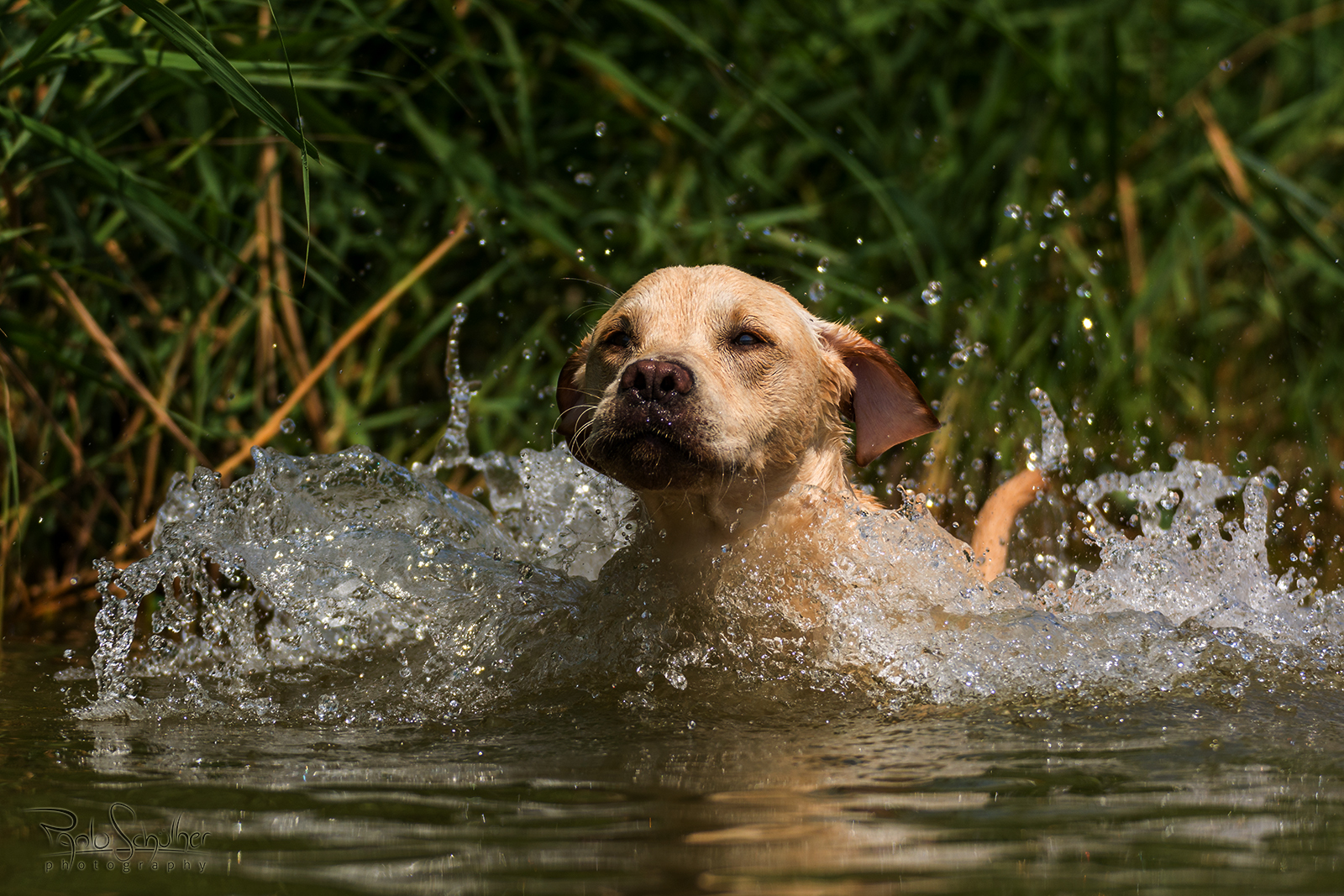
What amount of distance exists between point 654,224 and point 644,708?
2.72 metres

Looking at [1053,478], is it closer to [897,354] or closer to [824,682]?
[897,354]

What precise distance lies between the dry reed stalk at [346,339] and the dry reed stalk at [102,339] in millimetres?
194

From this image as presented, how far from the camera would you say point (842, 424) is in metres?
3.76

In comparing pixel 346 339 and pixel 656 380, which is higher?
pixel 346 339

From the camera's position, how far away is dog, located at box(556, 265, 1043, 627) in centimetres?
304

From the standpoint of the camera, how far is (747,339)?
11.1ft

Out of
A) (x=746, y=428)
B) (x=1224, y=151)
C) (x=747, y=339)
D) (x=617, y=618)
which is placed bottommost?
(x=617, y=618)

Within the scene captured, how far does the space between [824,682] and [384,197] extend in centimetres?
308

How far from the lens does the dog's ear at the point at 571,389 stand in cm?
372

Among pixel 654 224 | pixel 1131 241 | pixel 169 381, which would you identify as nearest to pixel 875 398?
pixel 654 224

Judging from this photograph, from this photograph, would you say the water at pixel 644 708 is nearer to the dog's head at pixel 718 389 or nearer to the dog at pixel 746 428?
the dog at pixel 746 428

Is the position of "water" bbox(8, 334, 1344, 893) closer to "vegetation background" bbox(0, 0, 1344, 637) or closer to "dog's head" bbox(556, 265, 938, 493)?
"dog's head" bbox(556, 265, 938, 493)

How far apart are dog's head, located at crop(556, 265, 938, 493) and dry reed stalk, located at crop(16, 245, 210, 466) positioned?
1.48 metres

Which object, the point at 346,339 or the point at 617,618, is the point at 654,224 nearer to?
the point at 346,339
